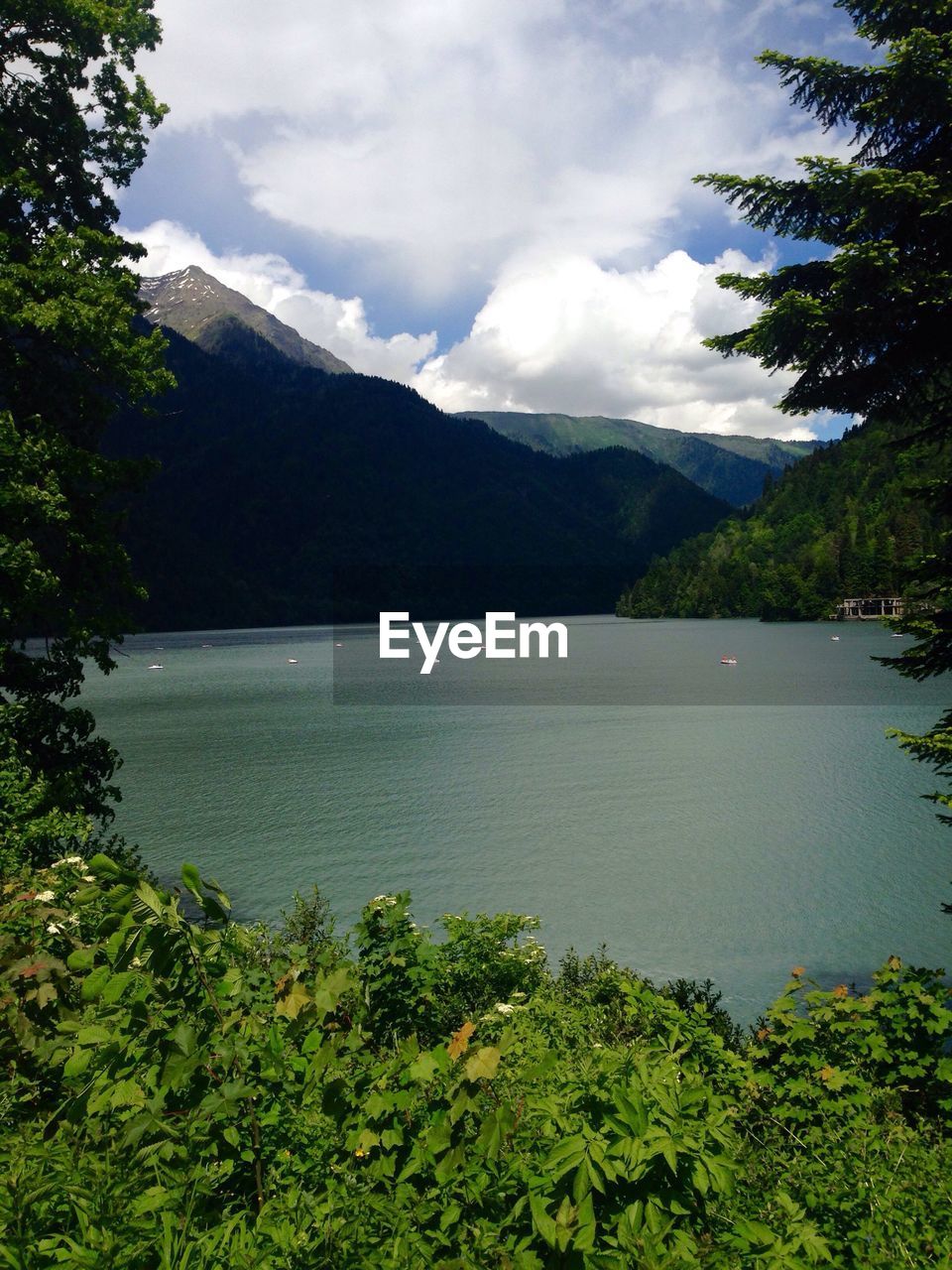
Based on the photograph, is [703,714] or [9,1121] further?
[703,714]

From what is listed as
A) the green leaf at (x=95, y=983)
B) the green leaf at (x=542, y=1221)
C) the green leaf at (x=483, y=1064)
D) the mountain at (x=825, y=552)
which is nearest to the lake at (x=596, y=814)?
the green leaf at (x=483, y=1064)

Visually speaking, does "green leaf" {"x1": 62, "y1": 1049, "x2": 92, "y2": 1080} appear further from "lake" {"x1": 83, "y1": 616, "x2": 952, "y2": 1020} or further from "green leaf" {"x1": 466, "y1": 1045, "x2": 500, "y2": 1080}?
"lake" {"x1": 83, "y1": 616, "x2": 952, "y2": 1020}

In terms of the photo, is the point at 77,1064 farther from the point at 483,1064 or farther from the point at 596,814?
the point at 596,814

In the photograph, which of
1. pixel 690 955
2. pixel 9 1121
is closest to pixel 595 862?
pixel 690 955

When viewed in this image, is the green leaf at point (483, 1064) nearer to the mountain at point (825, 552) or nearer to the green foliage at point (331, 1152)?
the green foliage at point (331, 1152)

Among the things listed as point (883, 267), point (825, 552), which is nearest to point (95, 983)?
point (883, 267)

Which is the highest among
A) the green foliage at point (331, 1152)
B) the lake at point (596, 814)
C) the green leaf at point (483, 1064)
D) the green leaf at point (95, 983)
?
the green leaf at point (95, 983)

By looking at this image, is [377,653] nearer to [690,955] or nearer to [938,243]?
[690,955]
